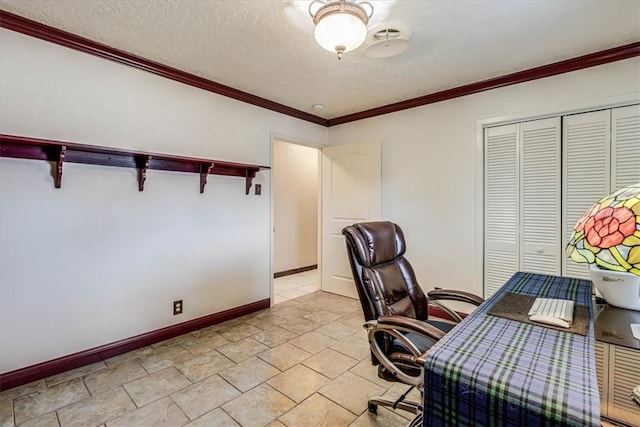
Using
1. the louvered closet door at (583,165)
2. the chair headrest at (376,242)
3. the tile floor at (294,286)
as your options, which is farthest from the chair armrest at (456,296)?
the tile floor at (294,286)

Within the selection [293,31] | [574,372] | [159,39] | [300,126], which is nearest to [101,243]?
[159,39]

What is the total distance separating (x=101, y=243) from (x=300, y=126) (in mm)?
2517

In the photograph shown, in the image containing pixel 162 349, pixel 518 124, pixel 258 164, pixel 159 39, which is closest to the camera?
pixel 159 39

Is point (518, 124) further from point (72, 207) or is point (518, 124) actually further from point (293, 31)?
point (72, 207)

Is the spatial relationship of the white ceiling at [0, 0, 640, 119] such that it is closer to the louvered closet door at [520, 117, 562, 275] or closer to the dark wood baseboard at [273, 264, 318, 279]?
the louvered closet door at [520, 117, 562, 275]

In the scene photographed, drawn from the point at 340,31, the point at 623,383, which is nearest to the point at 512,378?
the point at 623,383

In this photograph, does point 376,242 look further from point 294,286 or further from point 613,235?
point 294,286

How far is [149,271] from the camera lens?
8.50ft

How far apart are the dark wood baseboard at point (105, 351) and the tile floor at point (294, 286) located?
2.78ft

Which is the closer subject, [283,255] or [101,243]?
[101,243]

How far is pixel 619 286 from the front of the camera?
1243 millimetres

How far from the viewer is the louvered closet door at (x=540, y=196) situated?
2.62 meters

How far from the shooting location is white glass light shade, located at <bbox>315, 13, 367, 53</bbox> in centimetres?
161

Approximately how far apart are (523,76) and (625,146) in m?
0.96
